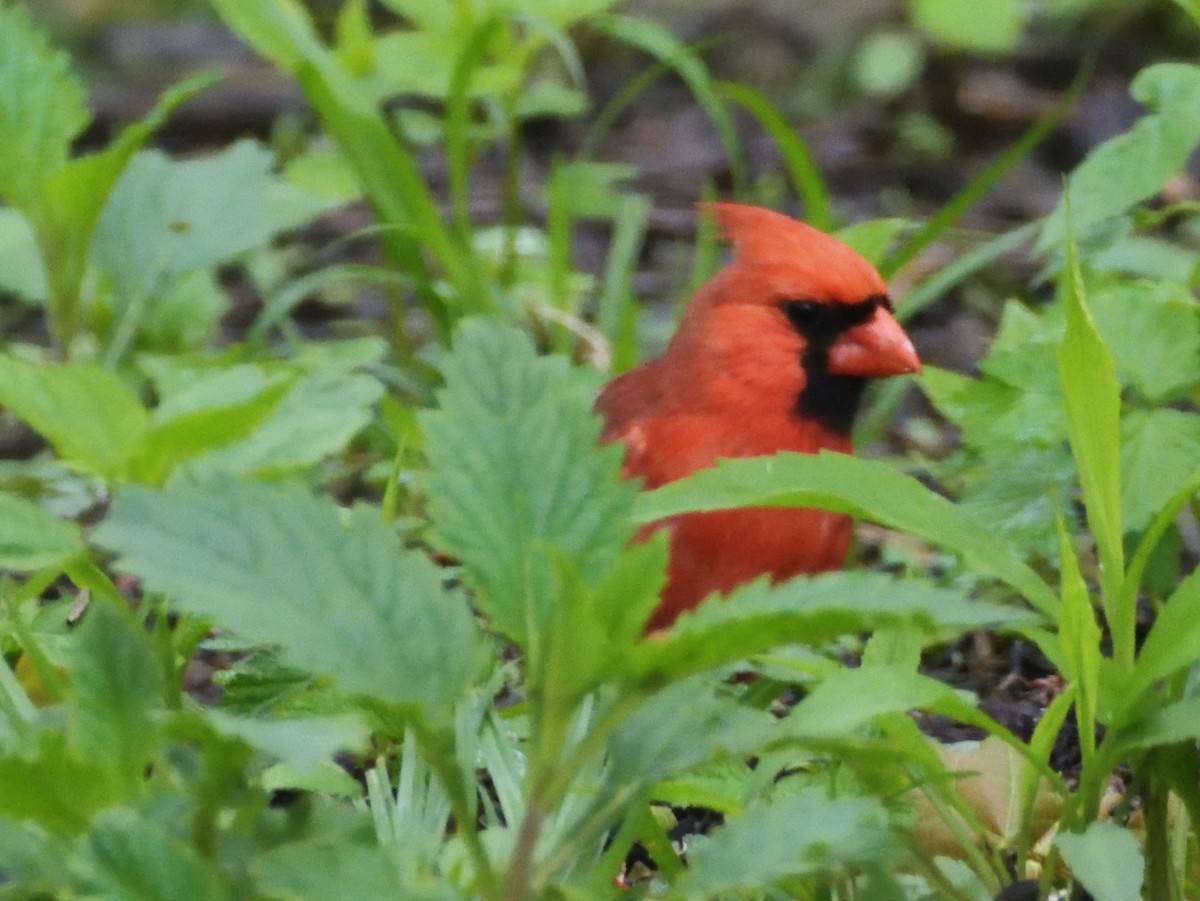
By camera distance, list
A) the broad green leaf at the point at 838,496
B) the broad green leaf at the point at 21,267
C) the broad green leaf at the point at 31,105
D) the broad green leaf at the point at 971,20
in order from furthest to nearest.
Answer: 1. the broad green leaf at the point at 971,20
2. the broad green leaf at the point at 21,267
3. the broad green leaf at the point at 31,105
4. the broad green leaf at the point at 838,496

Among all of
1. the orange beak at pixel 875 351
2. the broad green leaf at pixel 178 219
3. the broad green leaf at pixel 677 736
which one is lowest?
the broad green leaf at pixel 178 219

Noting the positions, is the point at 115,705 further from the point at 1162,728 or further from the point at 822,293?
the point at 822,293

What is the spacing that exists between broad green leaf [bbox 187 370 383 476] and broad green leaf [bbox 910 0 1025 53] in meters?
2.58

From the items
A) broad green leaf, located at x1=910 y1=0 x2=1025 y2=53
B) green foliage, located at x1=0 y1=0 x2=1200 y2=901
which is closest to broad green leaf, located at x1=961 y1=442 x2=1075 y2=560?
green foliage, located at x1=0 y1=0 x2=1200 y2=901

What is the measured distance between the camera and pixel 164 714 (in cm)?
114

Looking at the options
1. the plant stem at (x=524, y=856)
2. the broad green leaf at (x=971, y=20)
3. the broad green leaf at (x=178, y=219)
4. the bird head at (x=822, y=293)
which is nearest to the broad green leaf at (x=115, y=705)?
the plant stem at (x=524, y=856)

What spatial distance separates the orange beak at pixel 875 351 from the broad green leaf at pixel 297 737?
4.09 ft

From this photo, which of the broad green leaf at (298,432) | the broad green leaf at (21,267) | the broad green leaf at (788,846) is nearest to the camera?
the broad green leaf at (788,846)

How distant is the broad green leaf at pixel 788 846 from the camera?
0.99m

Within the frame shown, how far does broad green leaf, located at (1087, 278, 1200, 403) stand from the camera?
1.71 metres

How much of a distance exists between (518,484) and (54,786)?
296mm

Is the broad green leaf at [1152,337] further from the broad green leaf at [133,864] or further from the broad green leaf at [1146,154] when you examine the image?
the broad green leaf at [133,864]

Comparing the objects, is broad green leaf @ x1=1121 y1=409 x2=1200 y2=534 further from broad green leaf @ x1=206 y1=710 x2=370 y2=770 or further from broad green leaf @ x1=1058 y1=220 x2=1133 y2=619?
broad green leaf @ x1=206 y1=710 x2=370 y2=770

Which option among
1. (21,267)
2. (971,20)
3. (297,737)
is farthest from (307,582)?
(971,20)
